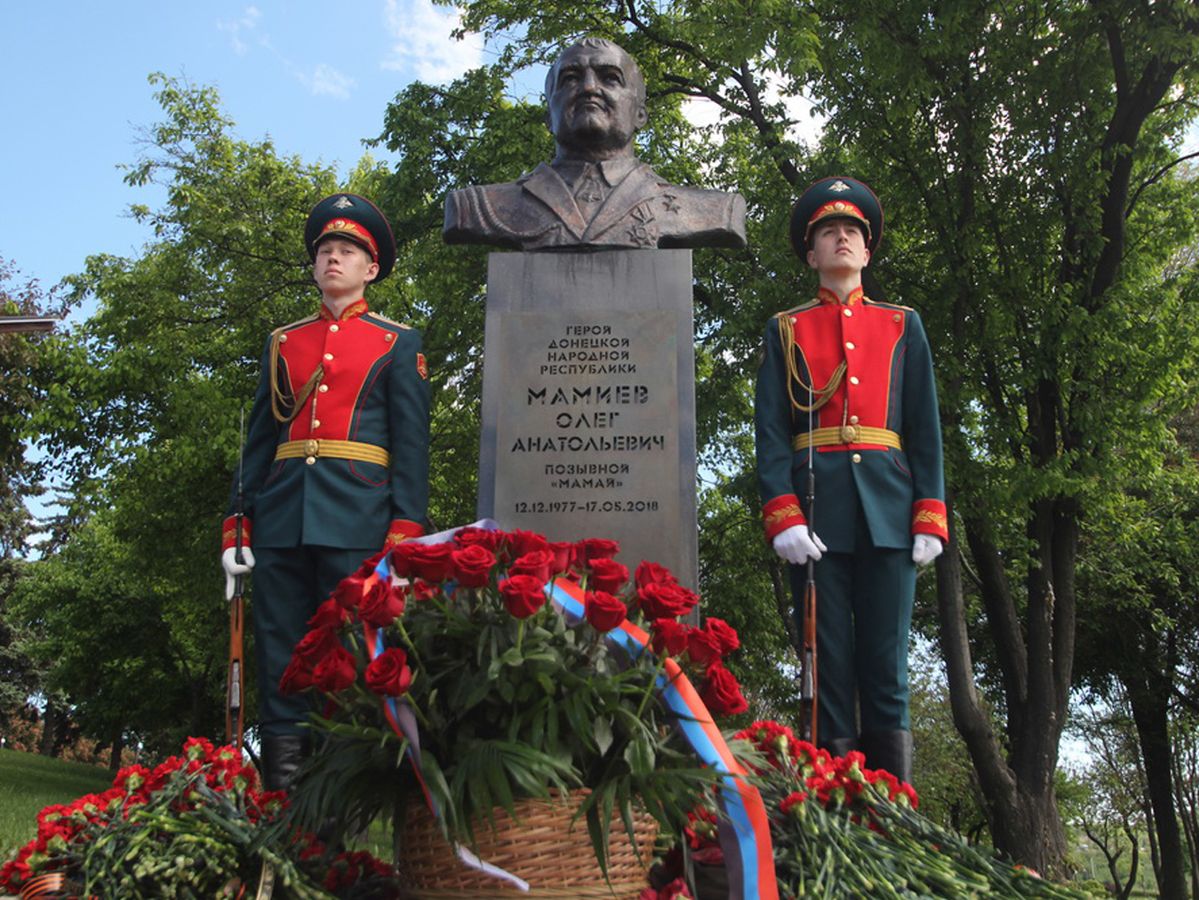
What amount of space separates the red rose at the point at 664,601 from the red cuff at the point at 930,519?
A: 63.2 inches

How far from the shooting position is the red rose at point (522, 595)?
2855 mm

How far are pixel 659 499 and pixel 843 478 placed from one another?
2.46 feet

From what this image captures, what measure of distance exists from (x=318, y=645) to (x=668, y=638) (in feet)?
2.82

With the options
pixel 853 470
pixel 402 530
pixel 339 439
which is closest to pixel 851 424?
pixel 853 470

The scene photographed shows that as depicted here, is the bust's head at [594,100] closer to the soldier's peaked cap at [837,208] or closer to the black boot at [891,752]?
the soldier's peaked cap at [837,208]

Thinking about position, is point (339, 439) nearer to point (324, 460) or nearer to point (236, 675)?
point (324, 460)

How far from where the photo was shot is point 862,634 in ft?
14.4

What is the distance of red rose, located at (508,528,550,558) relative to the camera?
318cm

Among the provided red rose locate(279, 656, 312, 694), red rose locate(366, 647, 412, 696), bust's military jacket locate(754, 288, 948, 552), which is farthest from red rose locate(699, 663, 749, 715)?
bust's military jacket locate(754, 288, 948, 552)

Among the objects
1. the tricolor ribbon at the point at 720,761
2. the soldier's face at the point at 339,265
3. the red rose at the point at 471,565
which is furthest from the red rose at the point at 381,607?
the soldier's face at the point at 339,265

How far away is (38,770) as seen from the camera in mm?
21000

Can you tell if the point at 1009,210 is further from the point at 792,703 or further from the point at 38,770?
the point at 38,770

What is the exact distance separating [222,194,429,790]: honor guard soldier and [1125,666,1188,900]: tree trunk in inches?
611

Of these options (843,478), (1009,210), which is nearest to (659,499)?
(843,478)
